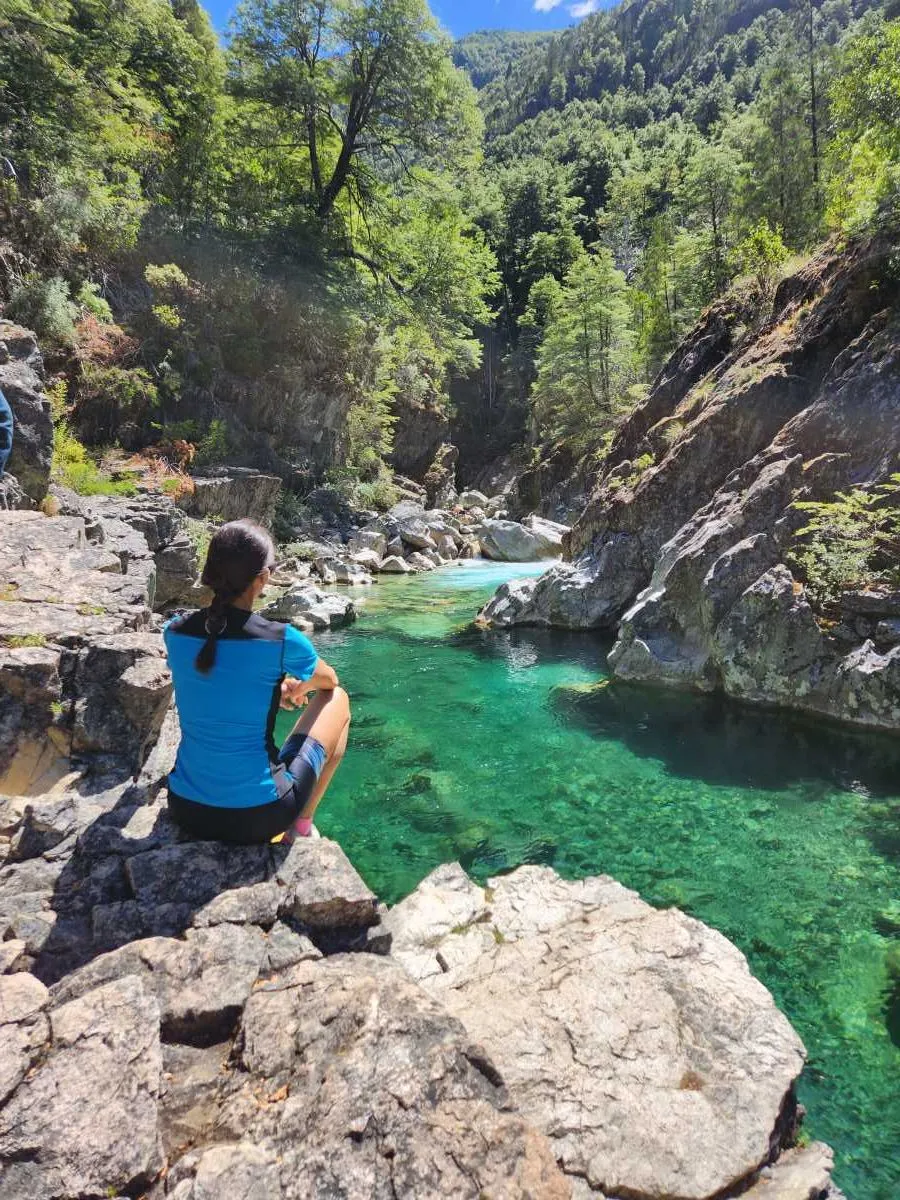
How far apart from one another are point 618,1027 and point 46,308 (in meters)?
20.0

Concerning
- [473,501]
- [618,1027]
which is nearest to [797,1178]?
[618,1027]

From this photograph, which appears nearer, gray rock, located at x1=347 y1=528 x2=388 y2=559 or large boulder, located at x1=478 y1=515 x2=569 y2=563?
gray rock, located at x1=347 y1=528 x2=388 y2=559

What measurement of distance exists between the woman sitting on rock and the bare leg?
349 mm

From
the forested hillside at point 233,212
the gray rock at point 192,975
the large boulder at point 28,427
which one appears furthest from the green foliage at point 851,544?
the forested hillside at point 233,212

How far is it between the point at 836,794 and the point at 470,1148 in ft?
18.9

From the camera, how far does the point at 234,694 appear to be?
9.17 feet

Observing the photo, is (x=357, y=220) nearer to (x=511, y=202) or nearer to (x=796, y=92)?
(x=796, y=92)

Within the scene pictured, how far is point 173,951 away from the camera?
7.73 feet

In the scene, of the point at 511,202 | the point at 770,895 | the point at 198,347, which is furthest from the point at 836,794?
the point at 511,202

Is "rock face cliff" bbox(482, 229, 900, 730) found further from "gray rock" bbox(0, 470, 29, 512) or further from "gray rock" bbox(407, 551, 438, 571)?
"gray rock" bbox(407, 551, 438, 571)

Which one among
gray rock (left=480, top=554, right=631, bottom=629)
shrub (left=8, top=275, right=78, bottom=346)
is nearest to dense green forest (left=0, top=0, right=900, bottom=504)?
shrub (left=8, top=275, right=78, bottom=346)

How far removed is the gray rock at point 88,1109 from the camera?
1508mm

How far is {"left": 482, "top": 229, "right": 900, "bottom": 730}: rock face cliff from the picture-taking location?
7832 millimetres

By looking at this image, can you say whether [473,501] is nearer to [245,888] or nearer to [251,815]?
[251,815]
